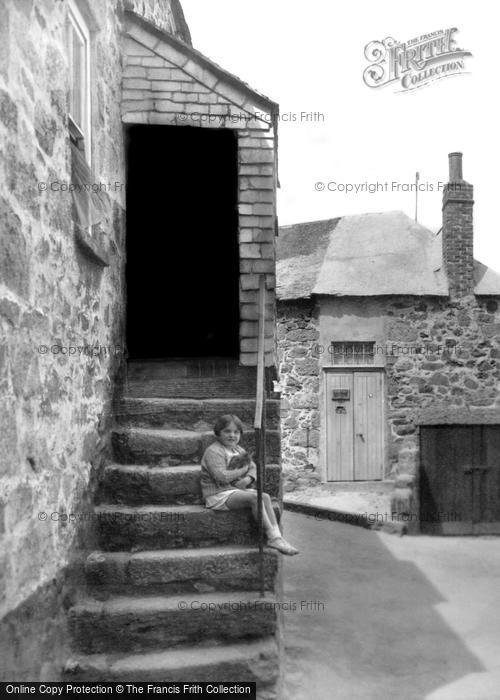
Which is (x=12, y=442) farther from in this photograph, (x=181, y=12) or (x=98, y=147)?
(x=181, y=12)

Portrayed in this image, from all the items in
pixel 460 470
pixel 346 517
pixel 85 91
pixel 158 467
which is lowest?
pixel 346 517

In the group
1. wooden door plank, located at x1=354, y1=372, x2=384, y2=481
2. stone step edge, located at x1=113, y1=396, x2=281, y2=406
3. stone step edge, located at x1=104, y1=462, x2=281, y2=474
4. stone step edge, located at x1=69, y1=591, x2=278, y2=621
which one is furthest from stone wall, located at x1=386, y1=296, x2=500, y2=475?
stone step edge, located at x1=69, y1=591, x2=278, y2=621

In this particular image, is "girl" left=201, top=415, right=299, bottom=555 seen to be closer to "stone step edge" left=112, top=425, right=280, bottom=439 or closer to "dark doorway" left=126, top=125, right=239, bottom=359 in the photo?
"stone step edge" left=112, top=425, right=280, bottom=439

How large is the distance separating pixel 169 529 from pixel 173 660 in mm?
790

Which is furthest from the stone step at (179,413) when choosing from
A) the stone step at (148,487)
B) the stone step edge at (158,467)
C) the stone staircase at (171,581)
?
the stone step at (148,487)

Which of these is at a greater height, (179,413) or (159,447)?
(179,413)

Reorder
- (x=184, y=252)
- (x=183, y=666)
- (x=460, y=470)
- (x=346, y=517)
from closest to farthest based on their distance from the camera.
A: (x=183, y=666), (x=184, y=252), (x=460, y=470), (x=346, y=517)

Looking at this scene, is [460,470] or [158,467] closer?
[158,467]

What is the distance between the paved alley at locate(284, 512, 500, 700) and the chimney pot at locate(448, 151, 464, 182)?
6838mm

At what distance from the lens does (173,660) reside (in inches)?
130

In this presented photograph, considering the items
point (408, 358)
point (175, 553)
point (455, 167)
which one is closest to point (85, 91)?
point (175, 553)

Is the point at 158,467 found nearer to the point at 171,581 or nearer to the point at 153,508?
the point at 153,508

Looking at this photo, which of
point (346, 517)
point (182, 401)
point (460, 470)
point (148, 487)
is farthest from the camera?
point (346, 517)

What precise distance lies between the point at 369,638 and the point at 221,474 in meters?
1.99
